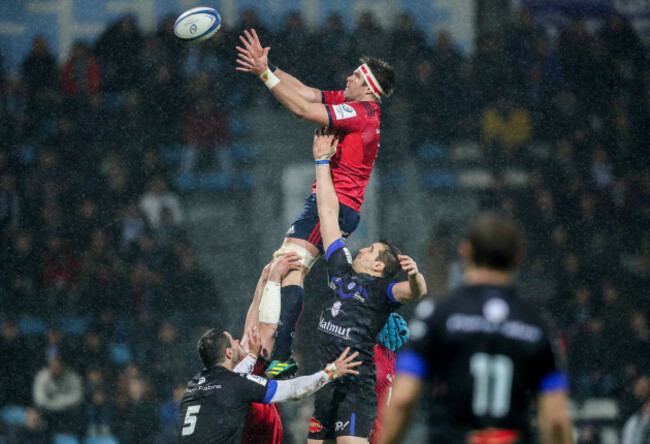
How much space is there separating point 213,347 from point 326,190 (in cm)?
128

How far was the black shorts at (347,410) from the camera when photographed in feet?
18.9

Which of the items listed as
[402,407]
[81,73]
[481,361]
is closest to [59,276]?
[81,73]

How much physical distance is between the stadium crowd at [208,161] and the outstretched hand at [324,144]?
18.0ft

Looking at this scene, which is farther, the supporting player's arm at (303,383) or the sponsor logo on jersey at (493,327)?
→ the supporting player's arm at (303,383)

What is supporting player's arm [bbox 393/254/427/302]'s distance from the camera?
534 centimetres

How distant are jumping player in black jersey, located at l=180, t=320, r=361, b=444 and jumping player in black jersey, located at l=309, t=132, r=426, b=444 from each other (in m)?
0.20

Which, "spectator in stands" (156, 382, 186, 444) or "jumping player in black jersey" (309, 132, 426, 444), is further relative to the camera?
"spectator in stands" (156, 382, 186, 444)

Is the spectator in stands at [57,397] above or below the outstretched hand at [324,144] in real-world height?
below

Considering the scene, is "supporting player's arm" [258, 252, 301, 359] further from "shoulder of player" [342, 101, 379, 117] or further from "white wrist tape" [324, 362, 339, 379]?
"shoulder of player" [342, 101, 379, 117]

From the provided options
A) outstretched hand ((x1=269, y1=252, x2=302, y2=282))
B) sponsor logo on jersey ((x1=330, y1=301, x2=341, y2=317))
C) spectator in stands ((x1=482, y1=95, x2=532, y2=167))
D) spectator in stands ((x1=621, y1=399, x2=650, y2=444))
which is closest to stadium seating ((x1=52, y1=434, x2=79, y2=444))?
outstretched hand ((x1=269, y1=252, x2=302, y2=282))

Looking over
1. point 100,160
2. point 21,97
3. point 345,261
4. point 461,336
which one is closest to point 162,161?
point 100,160

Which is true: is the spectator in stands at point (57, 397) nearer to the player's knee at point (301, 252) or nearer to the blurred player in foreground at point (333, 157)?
the blurred player in foreground at point (333, 157)

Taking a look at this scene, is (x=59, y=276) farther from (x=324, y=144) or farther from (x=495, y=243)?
(x=495, y=243)

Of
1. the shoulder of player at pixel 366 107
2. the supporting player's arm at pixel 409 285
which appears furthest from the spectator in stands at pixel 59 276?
the supporting player's arm at pixel 409 285
